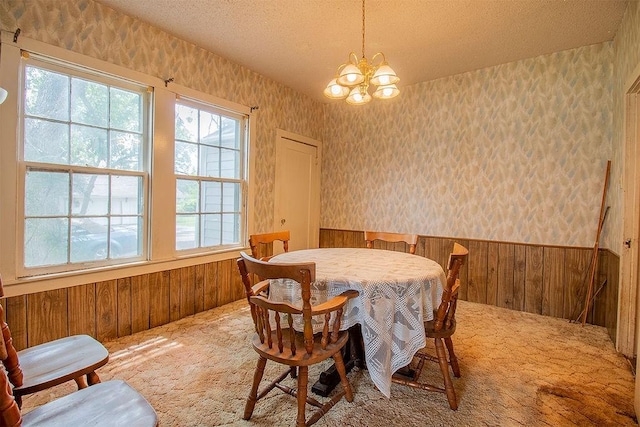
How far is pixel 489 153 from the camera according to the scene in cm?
355

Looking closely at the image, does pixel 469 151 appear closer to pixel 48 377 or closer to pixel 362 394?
pixel 362 394

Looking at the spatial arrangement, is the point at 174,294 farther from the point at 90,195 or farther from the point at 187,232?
the point at 90,195

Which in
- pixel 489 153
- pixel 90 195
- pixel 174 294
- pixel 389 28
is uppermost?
pixel 389 28

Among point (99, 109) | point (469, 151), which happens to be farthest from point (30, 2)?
point (469, 151)

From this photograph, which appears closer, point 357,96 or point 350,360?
point 350,360

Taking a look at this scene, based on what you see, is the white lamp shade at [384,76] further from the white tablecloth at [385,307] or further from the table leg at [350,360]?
the table leg at [350,360]

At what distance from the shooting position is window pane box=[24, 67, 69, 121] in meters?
2.13

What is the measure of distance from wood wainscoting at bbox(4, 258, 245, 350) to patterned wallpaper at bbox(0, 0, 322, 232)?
868 millimetres

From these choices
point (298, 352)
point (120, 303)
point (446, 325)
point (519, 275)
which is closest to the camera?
point (298, 352)

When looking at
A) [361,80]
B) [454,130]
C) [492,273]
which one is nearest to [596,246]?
[492,273]

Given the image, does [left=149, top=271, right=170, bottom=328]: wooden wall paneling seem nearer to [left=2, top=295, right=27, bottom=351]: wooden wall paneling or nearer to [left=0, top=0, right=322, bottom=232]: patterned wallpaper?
[left=2, top=295, right=27, bottom=351]: wooden wall paneling

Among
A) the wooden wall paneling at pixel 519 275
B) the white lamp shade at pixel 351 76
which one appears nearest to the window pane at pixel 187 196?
the white lamp shade at pixel 351 76

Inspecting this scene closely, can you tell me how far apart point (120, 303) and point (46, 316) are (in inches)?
18.6

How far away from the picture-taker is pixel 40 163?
7.11 feet
